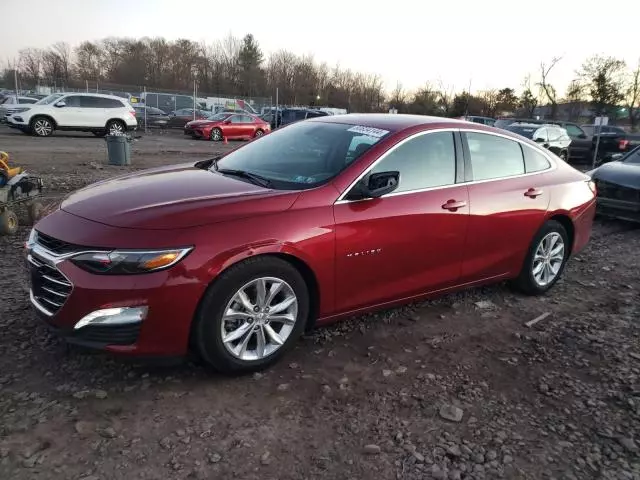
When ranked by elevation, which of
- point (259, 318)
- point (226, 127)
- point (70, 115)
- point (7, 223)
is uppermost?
point (70, 115)

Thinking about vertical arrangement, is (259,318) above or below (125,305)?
below

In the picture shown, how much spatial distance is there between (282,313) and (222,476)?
1091mm

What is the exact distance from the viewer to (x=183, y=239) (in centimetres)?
280

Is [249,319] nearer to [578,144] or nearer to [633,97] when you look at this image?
[578,144]

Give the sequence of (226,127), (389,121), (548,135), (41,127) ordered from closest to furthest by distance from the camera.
A: (389,121)
(548,135)
(41,127)
(226,127)

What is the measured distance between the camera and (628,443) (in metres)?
2.80

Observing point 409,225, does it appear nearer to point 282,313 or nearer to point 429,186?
point 429,186

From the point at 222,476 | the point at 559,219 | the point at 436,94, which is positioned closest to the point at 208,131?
the point at 559,219

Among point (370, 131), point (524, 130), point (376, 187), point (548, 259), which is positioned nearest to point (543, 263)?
point (548, 259)

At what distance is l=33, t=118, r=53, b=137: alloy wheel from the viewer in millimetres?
19581

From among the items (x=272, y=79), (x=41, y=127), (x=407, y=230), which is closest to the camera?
(x=407, y=230)

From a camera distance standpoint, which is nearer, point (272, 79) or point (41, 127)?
point (41, 127)

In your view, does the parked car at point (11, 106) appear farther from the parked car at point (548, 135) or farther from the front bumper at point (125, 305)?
the front bumper at point (125, 305)

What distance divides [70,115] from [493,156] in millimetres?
19541
